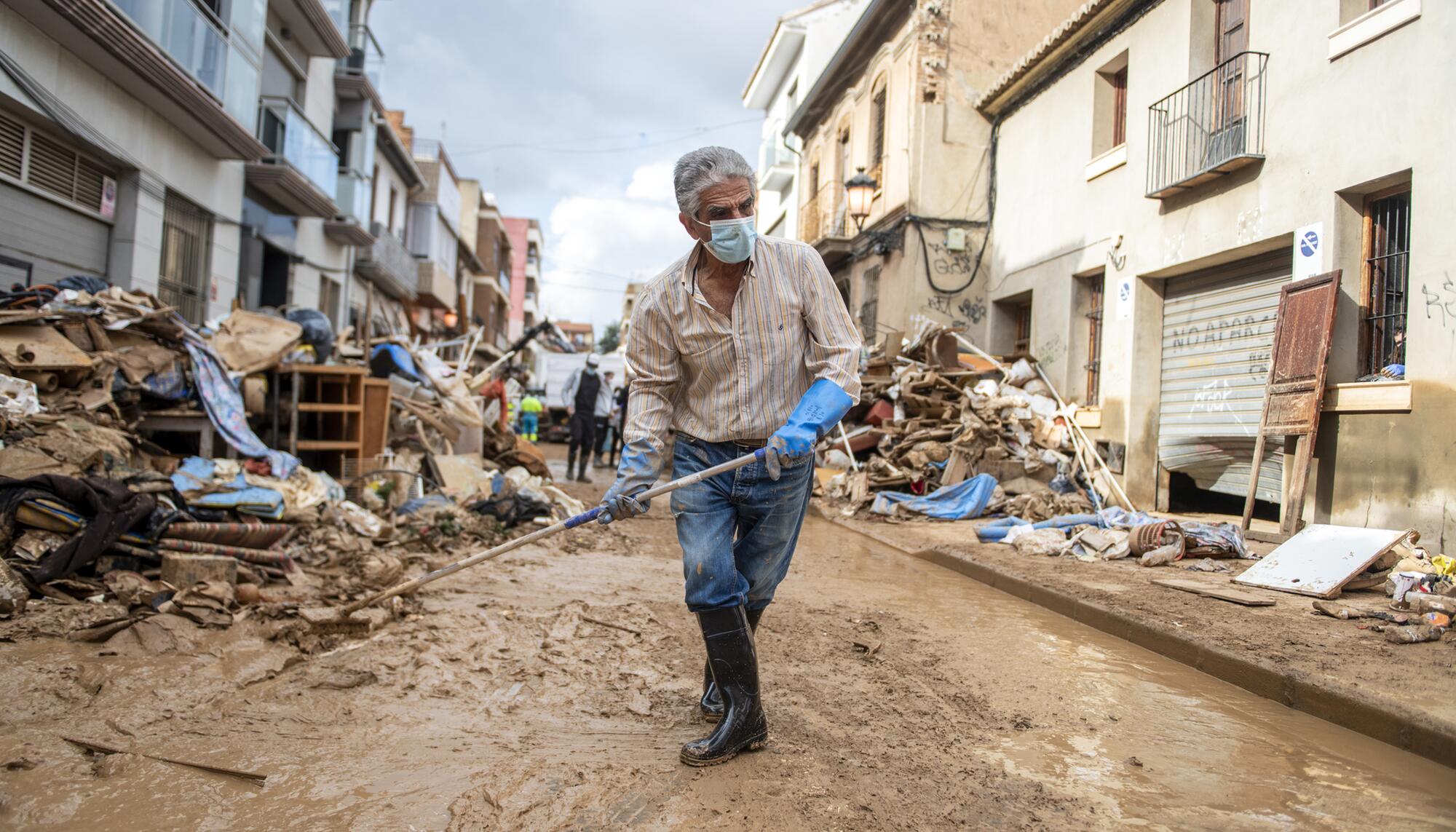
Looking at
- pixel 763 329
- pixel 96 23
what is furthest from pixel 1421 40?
pixel 96 23

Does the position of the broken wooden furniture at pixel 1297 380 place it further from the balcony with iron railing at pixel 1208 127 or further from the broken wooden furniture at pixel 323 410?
the broken wooden furniture at pixel 323 410

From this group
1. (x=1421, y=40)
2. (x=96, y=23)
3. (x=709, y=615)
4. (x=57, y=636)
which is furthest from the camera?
(x=96, y=23)

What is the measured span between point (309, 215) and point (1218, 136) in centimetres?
1634

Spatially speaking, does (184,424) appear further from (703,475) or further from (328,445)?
(703,475)

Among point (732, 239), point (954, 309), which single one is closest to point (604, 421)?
point (954, 309)

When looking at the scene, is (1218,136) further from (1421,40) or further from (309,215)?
(309,215)

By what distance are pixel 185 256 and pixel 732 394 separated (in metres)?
13.8

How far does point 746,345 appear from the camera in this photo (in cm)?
281

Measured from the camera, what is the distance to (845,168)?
20.1 m

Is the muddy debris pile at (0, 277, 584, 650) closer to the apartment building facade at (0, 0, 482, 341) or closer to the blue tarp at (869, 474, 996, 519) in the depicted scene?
the apartment building facade at (0, 0, 482, 341)

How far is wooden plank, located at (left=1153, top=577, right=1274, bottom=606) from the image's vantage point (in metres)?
5.04

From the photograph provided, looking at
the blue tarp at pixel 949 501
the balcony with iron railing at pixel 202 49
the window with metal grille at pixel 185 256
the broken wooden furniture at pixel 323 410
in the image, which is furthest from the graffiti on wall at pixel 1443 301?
the window with metal grille at pixel 185 256

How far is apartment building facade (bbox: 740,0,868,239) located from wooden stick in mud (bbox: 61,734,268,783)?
865 inches

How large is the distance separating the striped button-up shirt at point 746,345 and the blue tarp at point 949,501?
713cm
